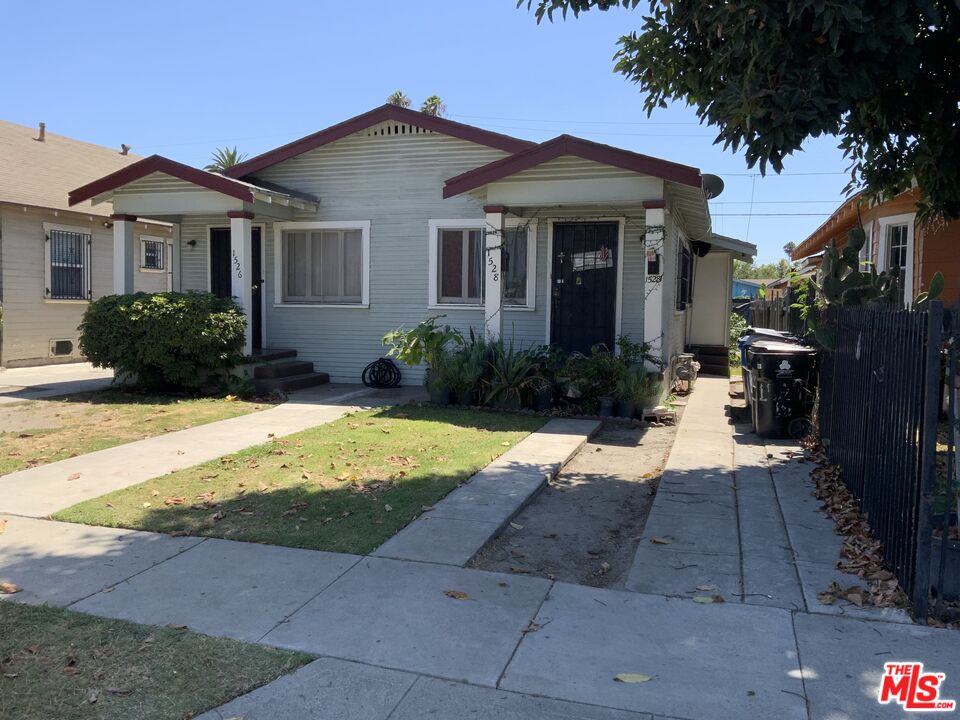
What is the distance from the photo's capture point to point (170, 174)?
1275 cm

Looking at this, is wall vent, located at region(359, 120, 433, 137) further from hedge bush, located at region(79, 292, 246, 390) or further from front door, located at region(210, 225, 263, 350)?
hedge bush, located at region(79, 292, 246, 390)

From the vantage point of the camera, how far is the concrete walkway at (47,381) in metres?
12.3

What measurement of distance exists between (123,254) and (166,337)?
2618 mm

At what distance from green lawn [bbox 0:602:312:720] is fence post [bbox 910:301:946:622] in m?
3.25

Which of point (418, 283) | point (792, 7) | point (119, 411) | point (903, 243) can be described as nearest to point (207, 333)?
point (119, 411)

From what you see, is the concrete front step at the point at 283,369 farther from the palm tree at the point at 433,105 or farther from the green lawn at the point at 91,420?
the palm tree at the point at 433,105

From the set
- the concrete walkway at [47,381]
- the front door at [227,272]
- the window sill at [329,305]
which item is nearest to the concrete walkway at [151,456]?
the window sill at [329,305]

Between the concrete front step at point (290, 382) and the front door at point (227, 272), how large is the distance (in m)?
1.51

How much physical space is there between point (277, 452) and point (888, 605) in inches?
234

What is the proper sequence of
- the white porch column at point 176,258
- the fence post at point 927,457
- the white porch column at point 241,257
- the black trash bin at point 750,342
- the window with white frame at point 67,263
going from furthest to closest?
the window with white frame at point 67,263, the white porch column at point 176,258, the white porch column at point 241,257, the black trash bin at point 750,342, the fence post at point 927,457

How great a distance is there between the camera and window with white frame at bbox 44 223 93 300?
1702cm

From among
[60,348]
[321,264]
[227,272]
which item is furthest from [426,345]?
[60,348]

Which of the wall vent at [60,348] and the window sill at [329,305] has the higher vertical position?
the window sill at [329,305]

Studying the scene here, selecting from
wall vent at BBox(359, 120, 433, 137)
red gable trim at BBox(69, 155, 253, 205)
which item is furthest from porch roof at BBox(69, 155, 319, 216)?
wall vent at BBox(359, 120, 433, 137)
